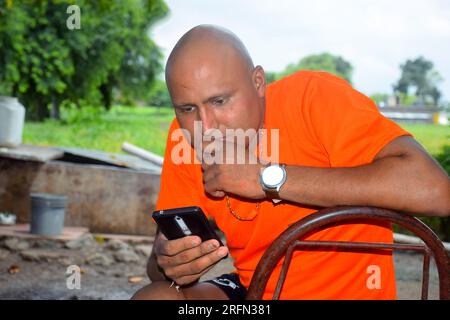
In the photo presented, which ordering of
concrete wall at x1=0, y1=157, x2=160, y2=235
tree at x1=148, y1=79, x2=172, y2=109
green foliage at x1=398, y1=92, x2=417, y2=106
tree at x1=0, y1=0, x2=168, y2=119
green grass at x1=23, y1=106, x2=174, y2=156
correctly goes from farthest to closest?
tree at x1=148, y1=79, x2=172, y2=109, tree at x1=0, y1=0, x2=168, y2=119, green grass at x1=23, y1=106, x2=174, y2=156, green foliage at x1=398, y1=92, x2=417, y2=106, concrete wall at x1=0, y1=157, x2=160, y2=235

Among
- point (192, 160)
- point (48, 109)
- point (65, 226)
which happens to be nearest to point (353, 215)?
point (192, 160)

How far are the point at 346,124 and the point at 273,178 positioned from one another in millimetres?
264

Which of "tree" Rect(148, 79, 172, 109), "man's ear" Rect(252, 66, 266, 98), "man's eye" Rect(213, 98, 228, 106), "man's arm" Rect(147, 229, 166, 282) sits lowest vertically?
"man's arm" Rect(147, 229, 166, 282)

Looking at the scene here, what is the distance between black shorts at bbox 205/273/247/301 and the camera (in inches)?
70.8

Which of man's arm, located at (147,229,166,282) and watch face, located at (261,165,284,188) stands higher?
watch face, located at (261,165,284,188)

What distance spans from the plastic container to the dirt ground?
1729mm

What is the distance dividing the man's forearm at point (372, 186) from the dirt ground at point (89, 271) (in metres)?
3.05

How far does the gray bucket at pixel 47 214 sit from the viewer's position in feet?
17.9

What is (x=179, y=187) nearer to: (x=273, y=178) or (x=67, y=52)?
(x=273, y=178)

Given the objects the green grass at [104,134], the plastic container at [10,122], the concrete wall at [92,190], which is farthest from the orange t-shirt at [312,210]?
the green grass at [104,134]

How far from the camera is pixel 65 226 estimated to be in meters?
6.10

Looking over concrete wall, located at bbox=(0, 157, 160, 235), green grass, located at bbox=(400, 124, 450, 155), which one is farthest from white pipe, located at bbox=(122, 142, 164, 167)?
green grass, located at bbox=(400, 124, 450, 155)

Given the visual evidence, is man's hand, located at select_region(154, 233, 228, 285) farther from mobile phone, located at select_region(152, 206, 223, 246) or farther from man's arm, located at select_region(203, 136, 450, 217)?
man's arm, located at select_region(203, 136, 450, 217)
